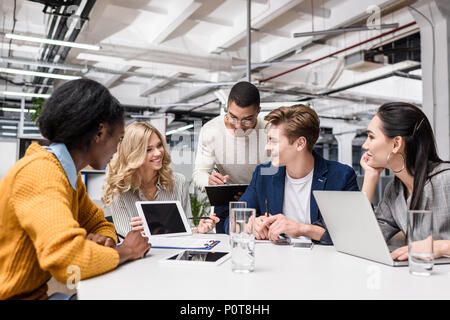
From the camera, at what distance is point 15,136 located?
16.2ft

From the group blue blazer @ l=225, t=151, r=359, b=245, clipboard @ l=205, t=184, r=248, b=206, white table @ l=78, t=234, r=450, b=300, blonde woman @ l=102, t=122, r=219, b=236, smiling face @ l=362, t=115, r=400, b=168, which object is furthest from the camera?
blonde woman @ l=102, t=122, r=219, b=236

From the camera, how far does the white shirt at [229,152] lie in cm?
273

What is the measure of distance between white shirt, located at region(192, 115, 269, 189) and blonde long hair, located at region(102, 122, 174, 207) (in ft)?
1.12

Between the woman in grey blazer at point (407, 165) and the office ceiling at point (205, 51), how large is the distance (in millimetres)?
4364

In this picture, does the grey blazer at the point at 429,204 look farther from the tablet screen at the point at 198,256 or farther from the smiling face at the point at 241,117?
the smiling face at the point at 241,117

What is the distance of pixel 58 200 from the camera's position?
100 centimetres

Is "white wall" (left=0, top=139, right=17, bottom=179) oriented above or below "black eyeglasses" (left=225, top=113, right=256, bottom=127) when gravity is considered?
below

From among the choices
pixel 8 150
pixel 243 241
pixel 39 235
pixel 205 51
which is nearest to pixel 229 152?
pixel 243 241

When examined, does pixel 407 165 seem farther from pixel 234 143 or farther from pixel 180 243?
→ pixel 234 143

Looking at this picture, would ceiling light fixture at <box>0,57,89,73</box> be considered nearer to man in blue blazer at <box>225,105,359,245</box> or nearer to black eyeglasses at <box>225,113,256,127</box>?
black eyeglasses at <box>225,113,256,127</box>

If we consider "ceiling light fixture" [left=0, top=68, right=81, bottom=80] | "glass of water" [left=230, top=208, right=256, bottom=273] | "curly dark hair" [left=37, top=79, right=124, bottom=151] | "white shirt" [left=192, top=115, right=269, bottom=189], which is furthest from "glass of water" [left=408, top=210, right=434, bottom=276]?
"ceiling light fixture" [left=0, top=68, right=81, bottom=80]

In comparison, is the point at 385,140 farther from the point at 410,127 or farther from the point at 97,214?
the point at 97,214

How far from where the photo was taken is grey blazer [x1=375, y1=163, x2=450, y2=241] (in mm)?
1385
